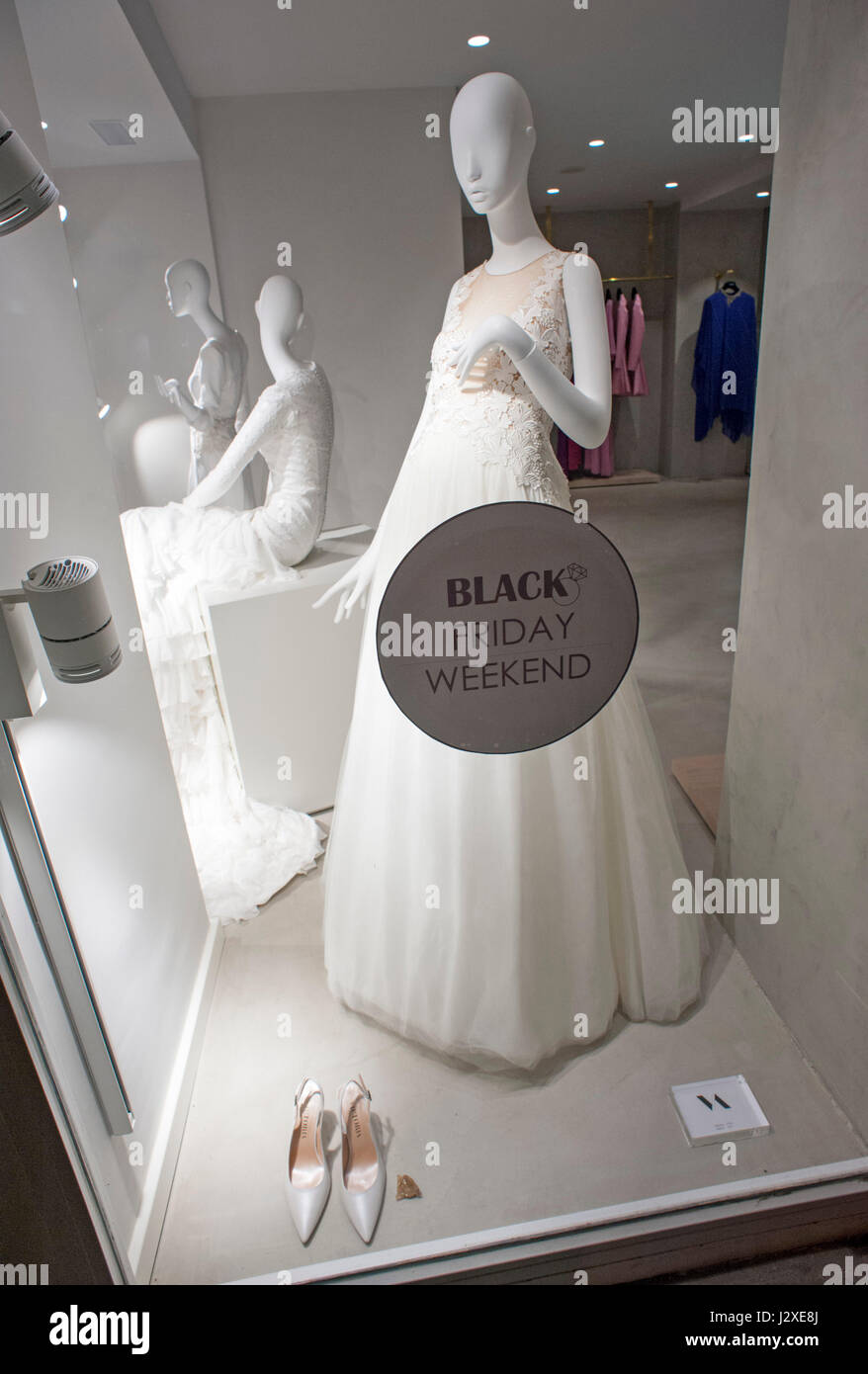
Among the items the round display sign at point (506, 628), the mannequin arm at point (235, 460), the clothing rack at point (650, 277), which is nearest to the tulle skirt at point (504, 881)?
the round display sign at point (506, 628)

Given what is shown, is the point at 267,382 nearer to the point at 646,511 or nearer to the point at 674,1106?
the point at 646,511

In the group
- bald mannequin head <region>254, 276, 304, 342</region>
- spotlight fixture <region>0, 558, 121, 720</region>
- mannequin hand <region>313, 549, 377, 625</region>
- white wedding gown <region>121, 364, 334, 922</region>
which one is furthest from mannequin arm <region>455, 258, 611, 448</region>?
spotlight fixture <region>0, 558, 121, 720</region>

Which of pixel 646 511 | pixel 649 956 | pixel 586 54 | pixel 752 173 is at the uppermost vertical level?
pixel 586 54

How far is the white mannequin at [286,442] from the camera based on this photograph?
47.0 inches

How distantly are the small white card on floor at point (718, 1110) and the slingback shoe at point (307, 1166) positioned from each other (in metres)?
0.68

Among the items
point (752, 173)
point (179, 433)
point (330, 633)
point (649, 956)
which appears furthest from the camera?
point (330, 633)

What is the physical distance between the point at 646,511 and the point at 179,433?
1.07 meters

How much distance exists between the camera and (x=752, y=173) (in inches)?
53.1

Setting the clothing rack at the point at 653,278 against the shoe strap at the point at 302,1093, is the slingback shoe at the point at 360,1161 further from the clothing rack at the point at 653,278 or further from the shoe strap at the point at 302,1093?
the clothing rack at the point at 653,278

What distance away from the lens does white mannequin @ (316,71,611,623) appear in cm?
107

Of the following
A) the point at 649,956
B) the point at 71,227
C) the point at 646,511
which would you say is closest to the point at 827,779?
the point at 649,956

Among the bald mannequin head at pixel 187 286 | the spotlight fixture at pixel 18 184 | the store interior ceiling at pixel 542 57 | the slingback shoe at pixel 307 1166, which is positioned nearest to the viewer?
the spotlight fixture at pixel 18 184

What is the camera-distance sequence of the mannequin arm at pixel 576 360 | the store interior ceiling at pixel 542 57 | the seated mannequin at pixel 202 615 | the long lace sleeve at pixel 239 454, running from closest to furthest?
the store interior ceiling at pixel 542 57 → the mannequin arm at pixel 576 360 → the long lace sleeve at pixel 239 454 → the seated mannequin at pixel 202 615

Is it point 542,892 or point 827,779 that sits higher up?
point 827,779
